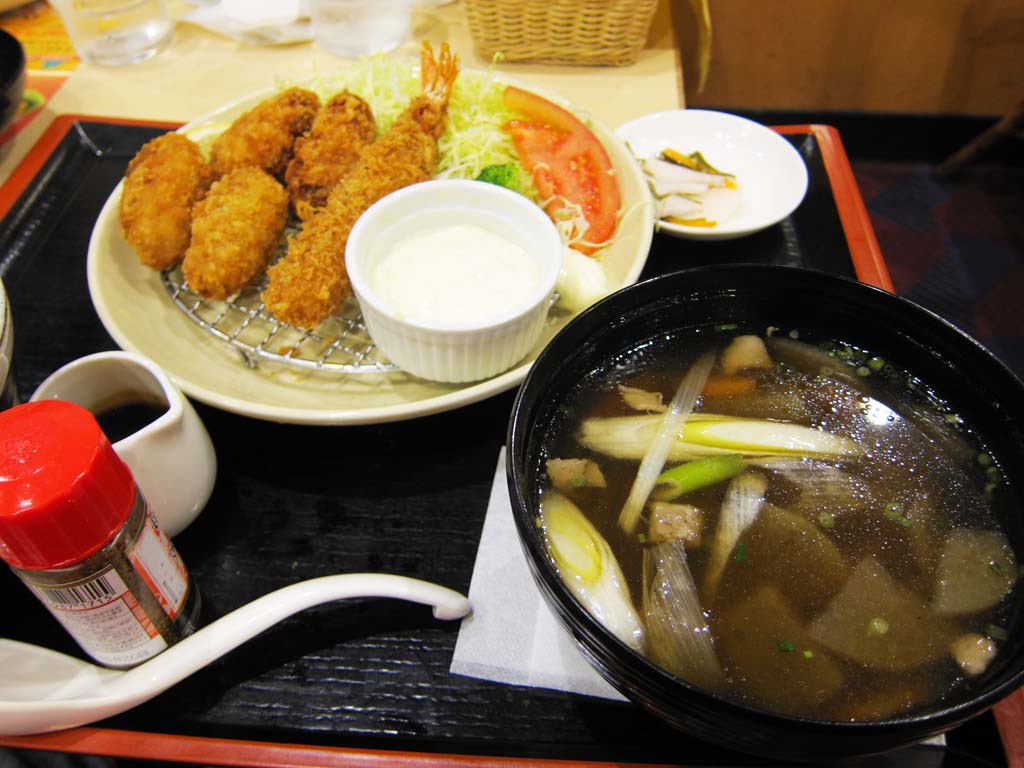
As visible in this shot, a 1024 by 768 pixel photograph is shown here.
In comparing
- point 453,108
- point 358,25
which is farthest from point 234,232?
point 358,25

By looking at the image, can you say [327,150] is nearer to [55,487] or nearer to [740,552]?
[55,487]

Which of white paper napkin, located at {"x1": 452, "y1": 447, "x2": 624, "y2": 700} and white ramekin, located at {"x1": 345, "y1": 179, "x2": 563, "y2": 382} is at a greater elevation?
white ramekin, located at {"x1": 345, "y1": 179, "x2": 563, "y2": 382}

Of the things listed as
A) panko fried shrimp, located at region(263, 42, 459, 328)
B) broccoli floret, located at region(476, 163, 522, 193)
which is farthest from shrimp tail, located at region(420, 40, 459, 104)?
broccoli floret, located at region(476, 163, 522, 193)

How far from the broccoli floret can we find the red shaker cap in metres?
1.41

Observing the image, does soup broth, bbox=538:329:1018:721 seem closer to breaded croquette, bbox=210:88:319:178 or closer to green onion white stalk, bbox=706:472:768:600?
green onion white stalk, bbox=706:472:768:600

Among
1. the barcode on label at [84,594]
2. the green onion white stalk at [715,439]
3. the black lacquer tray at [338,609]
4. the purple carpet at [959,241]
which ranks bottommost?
the purple carpet at [959,241]

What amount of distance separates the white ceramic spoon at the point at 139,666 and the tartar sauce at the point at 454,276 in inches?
23.0

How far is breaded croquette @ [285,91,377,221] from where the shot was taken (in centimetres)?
212

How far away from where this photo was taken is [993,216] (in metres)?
3.89

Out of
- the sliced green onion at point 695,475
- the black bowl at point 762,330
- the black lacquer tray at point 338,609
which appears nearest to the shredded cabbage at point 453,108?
the black lacquer tray at point 338,609

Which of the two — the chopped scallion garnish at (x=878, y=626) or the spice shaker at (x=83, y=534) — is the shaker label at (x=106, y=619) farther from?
the chopped scallion garnish at (x=878, y=626)

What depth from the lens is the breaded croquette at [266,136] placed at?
7.01 ft

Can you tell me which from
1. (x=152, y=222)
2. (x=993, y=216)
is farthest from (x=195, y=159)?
(x=993, y=216)

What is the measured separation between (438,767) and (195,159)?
70.8 inches
